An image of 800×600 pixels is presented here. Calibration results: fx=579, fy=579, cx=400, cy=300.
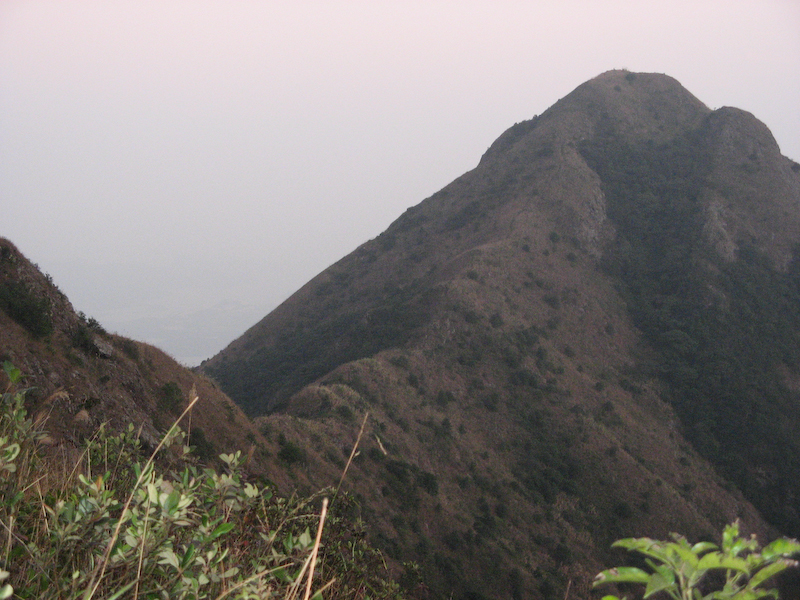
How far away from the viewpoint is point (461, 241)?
226 ft

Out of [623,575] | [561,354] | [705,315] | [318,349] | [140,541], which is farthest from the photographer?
[705,315]

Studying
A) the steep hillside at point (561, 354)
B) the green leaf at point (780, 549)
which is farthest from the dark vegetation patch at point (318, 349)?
the green leaf at point (780, 549)

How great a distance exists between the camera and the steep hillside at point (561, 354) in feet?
120

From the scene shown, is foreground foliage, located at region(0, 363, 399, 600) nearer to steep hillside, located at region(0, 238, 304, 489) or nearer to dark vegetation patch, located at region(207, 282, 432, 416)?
steep hillside, located at region(0, 238, 304, 489)

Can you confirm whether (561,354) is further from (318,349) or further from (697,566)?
(697,566)

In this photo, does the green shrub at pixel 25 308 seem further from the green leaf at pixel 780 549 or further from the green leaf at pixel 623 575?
the green leaf at pixel 780 549

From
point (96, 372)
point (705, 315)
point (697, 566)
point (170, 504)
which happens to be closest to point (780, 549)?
point (697, 566)

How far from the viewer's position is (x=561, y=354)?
5331cm

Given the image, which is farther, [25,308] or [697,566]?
[25,308]

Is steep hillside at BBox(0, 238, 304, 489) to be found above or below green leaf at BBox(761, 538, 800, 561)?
above

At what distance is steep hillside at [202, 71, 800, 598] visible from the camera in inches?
1435

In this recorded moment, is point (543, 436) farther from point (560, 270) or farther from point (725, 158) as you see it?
point (725, 158)

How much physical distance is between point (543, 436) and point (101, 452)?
4313 cm

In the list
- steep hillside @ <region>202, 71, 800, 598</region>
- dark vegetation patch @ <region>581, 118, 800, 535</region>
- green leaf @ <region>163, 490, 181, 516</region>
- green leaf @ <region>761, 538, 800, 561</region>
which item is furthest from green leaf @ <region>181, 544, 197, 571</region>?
dark vegetation patch @ <region>581, 118, 800, 535</region>
